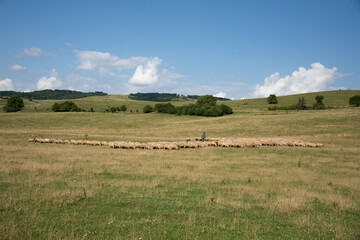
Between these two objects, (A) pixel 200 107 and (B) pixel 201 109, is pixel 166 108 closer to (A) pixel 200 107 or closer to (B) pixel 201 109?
(A) pixel 200 107

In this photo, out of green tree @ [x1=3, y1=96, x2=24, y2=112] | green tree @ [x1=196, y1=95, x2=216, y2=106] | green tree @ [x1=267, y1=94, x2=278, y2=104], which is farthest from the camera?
green tree @ [x1=267, y1=94, x2=278, y2=104]

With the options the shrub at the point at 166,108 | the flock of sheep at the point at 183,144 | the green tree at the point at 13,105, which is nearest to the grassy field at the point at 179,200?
the flock of sheep at the point at 183,144

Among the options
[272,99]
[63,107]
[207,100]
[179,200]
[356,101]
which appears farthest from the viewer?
[272,99]

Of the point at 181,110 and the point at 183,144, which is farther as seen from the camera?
the point at 181,110

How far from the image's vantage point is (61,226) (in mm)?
8117

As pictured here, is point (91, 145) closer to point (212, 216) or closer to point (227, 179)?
point (227, 179)

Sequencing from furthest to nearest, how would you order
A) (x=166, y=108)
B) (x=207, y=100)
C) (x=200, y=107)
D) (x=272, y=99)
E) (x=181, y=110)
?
(x=272, y=99) → (x=207, y=100) → (x=166, y=108) → (x=181, y=110) → (x=200, y=107)

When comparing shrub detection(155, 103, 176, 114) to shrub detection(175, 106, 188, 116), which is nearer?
shrub detection(175, 106, 188, 116)

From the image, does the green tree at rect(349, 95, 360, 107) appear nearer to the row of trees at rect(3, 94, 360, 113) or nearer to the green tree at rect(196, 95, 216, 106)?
the row of trees at rect(3, 94, 360, 113)

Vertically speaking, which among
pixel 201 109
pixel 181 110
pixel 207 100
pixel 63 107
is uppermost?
pixel 207 100

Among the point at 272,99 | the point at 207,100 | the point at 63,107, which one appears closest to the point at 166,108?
the point at 207,100

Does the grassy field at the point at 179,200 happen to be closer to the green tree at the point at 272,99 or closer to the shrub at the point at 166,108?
the shrub at the point at 166,108

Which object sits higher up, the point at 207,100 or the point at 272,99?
the point at 272,99

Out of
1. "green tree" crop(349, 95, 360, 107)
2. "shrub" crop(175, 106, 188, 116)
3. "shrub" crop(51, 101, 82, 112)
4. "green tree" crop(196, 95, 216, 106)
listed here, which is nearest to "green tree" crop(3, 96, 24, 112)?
"shrub" crop(51, 101, 82, 112)
